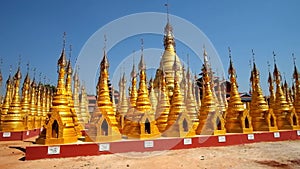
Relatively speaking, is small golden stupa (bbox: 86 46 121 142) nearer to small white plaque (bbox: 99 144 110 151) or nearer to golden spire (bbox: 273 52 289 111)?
small white plaque (bbox: 99 144 110 151)

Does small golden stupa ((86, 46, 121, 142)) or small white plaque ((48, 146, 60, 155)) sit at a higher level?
small golden stupa ((86, 46, 121, 142))

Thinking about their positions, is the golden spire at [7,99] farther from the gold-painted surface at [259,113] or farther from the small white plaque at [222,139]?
the gold-painted surface at [259,113]

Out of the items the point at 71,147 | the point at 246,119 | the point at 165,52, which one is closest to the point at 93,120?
the point at 71,147

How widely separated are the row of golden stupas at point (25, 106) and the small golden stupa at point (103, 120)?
182 inches

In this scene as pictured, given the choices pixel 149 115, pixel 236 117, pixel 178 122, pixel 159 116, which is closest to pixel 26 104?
pixel 159 116

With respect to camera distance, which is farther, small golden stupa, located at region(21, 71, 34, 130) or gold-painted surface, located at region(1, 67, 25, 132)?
small golden stupa, located at region(21, 71, 34, 130)

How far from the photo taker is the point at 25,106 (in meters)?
25.0

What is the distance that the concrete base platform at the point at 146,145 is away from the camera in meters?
11.5

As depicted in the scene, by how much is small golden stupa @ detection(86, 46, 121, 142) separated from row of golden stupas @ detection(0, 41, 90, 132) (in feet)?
15.2

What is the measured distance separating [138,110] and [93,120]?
12.2 ft

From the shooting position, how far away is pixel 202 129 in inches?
698

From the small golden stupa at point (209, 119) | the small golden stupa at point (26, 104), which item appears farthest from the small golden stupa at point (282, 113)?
the small golden stupa at point (26, 104)

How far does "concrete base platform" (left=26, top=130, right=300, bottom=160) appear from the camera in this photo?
11484mm

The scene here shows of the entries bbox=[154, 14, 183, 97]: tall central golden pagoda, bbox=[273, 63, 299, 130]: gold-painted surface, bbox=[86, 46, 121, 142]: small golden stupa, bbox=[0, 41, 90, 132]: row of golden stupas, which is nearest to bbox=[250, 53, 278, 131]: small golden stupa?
bbox=[273, 63, 299, 130]: gold-painted surface
